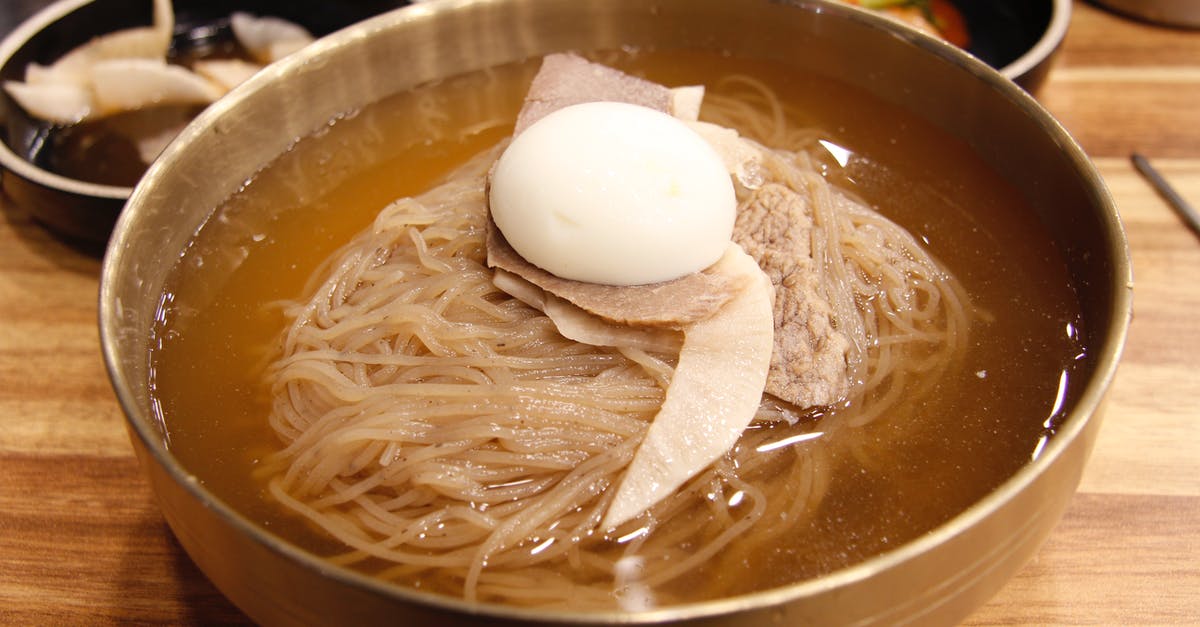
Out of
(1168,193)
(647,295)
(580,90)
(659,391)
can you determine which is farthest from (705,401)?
(1168,193)

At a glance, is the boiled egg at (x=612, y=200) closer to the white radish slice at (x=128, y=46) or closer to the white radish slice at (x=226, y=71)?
the white radish slice at (x=226, y=71)

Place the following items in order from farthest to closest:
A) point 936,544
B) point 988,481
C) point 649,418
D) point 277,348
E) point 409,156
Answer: point 409,156 → point 277,348 → point 649,418 → point 988,481 → point 936,544

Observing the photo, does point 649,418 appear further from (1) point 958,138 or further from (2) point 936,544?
(1) point 958,138

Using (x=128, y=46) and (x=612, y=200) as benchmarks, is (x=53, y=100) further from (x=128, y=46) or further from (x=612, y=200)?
(x=612, y=200)

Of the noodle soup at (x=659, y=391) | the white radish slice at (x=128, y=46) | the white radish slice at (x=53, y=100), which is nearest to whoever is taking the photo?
the noodle soup at (x=659, y=391)

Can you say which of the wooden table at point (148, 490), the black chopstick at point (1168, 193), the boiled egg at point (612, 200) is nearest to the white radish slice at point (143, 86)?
the wooden table at point (148, 490)

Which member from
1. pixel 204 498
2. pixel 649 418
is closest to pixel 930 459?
pixel 649 418
